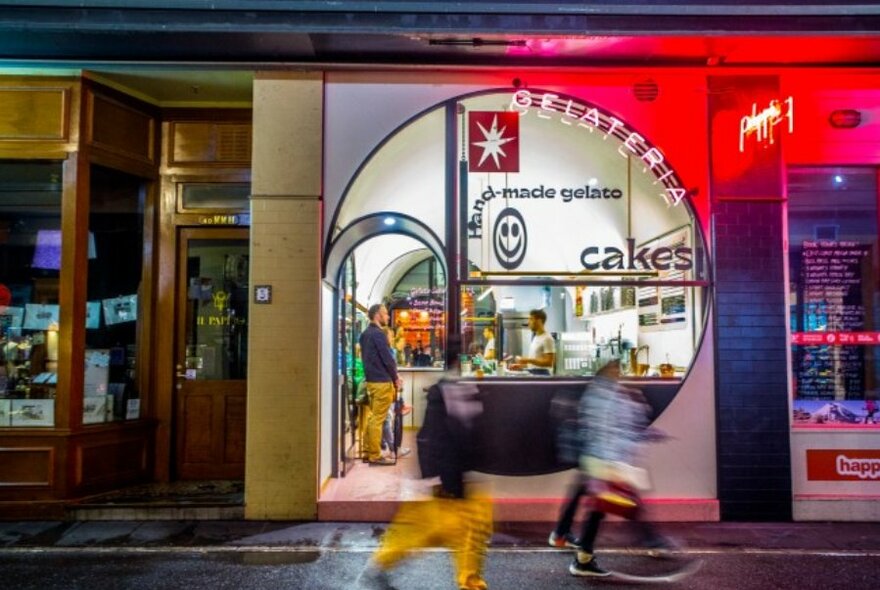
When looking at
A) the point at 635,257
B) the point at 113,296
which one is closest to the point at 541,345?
the point at 635,257

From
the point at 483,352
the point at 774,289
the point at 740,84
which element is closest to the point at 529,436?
the point at 483,352

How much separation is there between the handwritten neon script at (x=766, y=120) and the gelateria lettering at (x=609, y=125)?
76 cm

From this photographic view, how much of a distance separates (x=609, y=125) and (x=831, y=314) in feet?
9.99

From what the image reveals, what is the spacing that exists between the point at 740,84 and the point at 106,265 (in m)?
6.91

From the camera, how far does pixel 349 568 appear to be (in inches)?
224

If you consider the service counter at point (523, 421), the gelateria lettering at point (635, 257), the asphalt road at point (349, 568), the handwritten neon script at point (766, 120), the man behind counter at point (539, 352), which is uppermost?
the handwritten neon script at point (766, 120)

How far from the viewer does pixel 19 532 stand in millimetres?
6605

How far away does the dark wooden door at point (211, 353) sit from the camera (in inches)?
319

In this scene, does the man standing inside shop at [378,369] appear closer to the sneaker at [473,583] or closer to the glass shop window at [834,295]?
the sneaker at [473,583]

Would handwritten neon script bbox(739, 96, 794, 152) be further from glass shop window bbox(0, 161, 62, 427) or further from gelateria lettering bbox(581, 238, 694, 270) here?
glass shop window bbox(0, 161, 62, 427)

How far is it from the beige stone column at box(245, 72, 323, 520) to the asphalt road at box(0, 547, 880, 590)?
94 centimetres

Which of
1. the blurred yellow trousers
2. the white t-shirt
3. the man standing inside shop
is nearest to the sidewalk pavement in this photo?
the blurred yellow trousers

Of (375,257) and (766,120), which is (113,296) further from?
(766,120)

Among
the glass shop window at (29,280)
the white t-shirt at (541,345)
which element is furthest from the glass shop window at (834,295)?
the glass shop window at (29,280)
